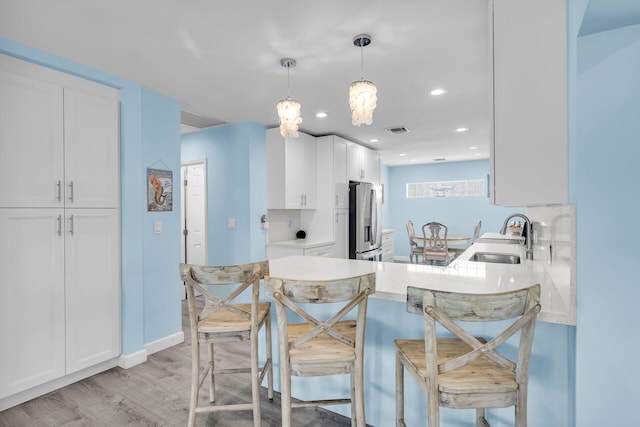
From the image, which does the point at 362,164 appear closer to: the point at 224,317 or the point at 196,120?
the point at 196,120

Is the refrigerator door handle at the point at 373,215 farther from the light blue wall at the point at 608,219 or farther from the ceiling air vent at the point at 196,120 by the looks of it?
the light blue wall at the point at 608,219

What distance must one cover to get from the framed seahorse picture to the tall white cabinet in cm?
34

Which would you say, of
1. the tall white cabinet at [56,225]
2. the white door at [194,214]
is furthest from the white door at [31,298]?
the white door at [194,214]

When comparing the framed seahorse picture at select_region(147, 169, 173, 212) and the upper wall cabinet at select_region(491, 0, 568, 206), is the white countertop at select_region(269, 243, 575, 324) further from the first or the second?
the framed seahorse picture at select_region(147, 169, 173, 212)

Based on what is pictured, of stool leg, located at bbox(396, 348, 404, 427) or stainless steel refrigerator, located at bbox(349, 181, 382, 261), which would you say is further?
stainless steel refrigerator, located at bbox(349, 181, 382, 261)

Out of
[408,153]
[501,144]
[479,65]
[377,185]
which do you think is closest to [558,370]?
[501,144]

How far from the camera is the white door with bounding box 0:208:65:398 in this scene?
209cm

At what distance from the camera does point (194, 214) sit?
4734 millimetres

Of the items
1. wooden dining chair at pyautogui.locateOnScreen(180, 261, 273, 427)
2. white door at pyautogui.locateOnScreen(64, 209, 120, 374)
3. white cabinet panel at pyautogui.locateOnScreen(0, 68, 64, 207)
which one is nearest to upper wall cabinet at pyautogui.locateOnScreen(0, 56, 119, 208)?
white cabinet panel at pyautogui.locateOnScreen(0, 68, 64, 207)

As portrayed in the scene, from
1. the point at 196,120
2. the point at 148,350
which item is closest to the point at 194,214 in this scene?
the point at 196,120

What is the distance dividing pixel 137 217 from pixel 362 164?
3.68m

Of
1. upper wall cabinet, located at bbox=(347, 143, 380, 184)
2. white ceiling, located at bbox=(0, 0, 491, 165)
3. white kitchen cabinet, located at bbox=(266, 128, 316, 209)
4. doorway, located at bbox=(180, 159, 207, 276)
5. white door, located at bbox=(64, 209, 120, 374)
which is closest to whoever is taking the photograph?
white ceiling, located at bbox=(0, 0, 491, 165)

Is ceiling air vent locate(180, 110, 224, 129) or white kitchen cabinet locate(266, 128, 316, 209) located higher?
ceiling air vent locate(180, 110, 224, 129)

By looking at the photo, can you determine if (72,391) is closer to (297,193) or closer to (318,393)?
(318,393)
